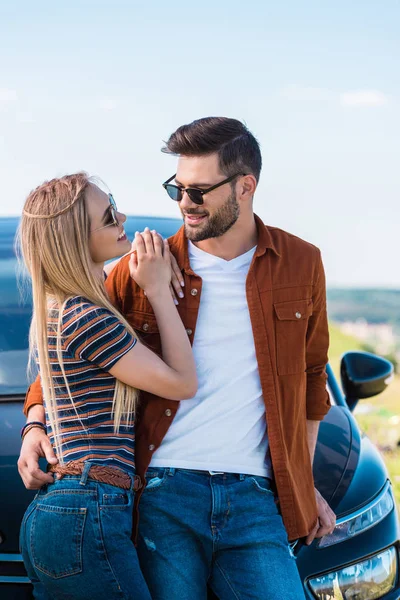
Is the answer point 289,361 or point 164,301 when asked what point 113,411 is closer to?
point 164,301

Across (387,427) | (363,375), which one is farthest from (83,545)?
(387,427)

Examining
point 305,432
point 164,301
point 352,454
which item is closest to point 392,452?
point 352,454

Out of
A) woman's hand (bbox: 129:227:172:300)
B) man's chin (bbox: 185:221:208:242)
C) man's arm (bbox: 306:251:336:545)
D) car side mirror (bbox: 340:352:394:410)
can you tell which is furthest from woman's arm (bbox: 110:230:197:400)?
car side mirror (bbox: 340:352:394:410)

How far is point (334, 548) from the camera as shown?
2.59m

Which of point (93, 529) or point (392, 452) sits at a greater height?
point (93, 529)

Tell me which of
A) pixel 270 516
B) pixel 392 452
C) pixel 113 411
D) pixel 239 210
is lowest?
pixel 392 452

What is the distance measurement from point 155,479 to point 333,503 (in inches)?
28.7

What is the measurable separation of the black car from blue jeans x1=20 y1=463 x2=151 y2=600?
1.49ft

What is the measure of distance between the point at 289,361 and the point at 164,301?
0.48 metres

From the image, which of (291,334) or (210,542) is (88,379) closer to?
(210,542)

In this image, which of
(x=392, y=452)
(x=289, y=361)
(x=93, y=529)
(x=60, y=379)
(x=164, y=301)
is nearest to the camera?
(x=93, y=529)

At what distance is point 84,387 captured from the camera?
217 centimetres

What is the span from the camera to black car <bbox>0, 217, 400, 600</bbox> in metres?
2.52

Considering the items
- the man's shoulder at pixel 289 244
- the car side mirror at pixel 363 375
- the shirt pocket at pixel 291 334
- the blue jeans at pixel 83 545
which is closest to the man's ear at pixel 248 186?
the man's shoulder at pixel 289 244
